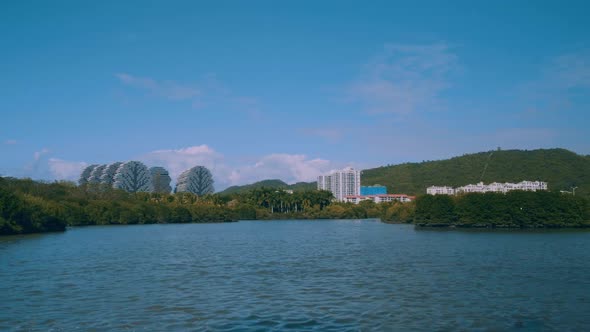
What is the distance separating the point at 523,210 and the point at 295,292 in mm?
66191

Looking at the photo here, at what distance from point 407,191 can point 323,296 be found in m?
181

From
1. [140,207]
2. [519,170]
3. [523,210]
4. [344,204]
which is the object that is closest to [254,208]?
[344,204]

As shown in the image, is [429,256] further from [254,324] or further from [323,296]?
[254,324]

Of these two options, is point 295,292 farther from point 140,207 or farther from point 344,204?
point 344,204

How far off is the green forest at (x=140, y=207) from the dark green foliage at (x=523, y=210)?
19.6 metres

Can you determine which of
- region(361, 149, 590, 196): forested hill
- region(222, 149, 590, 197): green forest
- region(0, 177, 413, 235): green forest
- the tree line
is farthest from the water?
region(222, 149, 590, 197): green forest

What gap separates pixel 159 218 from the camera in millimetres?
115500

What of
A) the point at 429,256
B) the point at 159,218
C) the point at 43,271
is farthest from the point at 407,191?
the point at 43,271

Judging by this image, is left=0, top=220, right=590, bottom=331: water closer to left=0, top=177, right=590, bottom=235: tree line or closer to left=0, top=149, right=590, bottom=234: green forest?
left=0, top=177, right=590, bottom=235: tree line

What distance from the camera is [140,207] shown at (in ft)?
363

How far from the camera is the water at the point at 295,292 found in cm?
→ 1592

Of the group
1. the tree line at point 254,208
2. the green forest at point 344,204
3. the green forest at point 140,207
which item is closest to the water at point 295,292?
the green forest at point 140,207

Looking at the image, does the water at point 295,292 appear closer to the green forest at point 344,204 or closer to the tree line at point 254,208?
the tree line at point 254,208

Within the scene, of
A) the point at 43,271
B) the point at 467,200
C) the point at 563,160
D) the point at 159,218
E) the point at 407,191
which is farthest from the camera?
the point at 407,191
